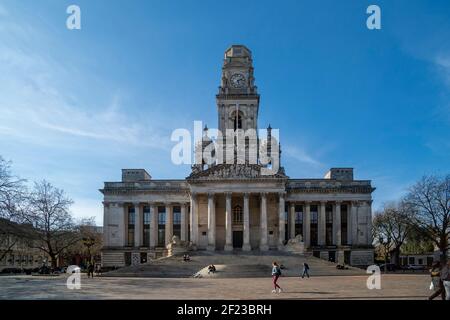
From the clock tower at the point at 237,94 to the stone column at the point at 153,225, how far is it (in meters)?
18.6

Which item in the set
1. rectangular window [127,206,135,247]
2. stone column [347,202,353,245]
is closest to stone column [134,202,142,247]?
rectangular window [127,206,135,247]

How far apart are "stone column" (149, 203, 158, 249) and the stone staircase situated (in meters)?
15.2

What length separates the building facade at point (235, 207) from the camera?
74375 mm

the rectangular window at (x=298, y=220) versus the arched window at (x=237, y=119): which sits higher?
the arched window at (x=237, y=119)

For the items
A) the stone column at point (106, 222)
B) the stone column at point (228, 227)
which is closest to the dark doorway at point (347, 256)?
the stone column at point (228, 227)

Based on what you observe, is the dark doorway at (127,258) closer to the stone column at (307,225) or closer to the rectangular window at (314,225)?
the stone column at (307,225)

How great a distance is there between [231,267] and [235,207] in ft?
76.2

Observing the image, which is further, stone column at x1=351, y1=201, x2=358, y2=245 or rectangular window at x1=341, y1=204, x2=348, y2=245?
rectangular window at x1=341, y1=204, x2=348, y2=245

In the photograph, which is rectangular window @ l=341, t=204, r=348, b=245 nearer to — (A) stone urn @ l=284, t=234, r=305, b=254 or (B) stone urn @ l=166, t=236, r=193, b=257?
(A) stone urn @ l=284, t=234, r=305, b=254

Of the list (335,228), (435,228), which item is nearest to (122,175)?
(335,228)

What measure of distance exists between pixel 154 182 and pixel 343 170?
1395 inches

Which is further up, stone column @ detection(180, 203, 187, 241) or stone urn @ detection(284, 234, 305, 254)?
stone column @ detection(180, 203, 187, 241)

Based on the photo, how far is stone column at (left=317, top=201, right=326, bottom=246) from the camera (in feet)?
267
